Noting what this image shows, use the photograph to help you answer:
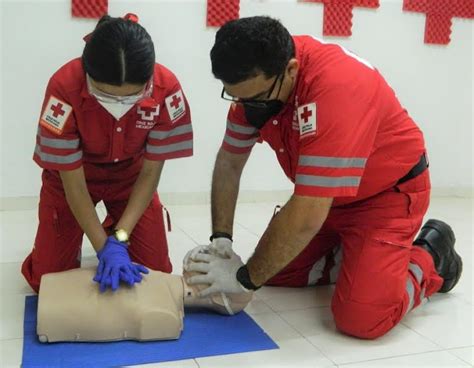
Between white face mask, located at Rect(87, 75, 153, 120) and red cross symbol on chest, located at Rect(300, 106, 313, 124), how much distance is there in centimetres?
43

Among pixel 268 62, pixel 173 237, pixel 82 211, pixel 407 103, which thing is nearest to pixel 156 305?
pixel 82 211

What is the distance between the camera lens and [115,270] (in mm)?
1487

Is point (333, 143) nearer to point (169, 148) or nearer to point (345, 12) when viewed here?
point (169, 148)

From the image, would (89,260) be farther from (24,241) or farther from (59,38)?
(59,38)

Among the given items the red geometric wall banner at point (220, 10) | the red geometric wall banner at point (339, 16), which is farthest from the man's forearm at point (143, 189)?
the red geometric wall banner at point (339, 16)

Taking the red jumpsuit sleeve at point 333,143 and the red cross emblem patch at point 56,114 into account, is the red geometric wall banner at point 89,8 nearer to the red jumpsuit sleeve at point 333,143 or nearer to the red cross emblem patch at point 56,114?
the red cross emblem patch at point 56,114

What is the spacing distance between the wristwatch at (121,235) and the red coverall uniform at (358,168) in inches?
17.5

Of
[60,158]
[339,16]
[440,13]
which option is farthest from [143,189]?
[440,13]

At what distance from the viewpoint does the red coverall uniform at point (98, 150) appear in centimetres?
159

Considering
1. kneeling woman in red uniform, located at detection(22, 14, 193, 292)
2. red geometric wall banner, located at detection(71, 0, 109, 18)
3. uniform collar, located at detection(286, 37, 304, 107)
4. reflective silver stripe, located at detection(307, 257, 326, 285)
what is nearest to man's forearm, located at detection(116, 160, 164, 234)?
kneeling woman in red uniform, located at detection(22, 14, 193, 292)

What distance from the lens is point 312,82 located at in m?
1.42

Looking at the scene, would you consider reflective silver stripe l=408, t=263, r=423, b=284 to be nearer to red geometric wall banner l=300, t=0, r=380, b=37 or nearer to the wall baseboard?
the wall baseboard

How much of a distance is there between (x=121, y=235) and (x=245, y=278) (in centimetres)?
40

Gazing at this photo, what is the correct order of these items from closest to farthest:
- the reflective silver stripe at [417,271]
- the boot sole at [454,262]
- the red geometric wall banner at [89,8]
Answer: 1. the reflective silver stripe at [417,271]
2. the boot sole at [454,262]
3. the red geometric wall banner at [89,8]
